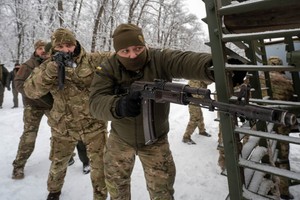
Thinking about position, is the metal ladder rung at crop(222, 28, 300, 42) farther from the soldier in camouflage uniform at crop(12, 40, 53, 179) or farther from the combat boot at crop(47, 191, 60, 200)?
the soldier in camouflage uniform at crop(12, 40, 53, 179)

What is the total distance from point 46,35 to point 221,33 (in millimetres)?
18763

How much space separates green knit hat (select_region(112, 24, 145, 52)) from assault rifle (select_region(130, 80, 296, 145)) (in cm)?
36

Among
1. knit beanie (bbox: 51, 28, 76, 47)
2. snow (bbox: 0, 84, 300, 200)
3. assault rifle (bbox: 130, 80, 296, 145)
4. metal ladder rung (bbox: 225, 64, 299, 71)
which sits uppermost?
knit beanie (bbox: 51, 28, 76, 47)

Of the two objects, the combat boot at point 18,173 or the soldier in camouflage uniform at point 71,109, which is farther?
the combat boot at point 18,173

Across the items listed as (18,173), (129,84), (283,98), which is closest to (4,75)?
(18,173)

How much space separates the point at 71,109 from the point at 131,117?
116cm

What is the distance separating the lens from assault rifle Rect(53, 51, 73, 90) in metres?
2.83

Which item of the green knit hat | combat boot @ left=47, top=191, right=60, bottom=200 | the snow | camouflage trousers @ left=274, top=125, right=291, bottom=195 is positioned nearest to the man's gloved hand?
the green knit hat

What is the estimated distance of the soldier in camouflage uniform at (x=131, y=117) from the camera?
7.26ft

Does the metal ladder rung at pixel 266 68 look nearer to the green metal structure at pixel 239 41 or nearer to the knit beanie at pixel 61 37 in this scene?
the green metal structure at pixel 239 41

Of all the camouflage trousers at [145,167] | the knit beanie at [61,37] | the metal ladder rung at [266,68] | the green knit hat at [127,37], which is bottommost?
the camouflage trousers at [145,167]

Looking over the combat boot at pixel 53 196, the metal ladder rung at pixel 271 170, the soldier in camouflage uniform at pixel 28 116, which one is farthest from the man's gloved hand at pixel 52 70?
the metal ladder rung at pixel 271 170

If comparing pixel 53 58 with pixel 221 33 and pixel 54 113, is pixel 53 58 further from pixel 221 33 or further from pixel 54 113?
pixel 221 33

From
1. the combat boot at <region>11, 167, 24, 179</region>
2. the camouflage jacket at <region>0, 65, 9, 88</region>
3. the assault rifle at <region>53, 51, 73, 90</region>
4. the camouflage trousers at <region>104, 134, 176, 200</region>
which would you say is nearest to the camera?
the camouflage trousers at <region>104, 134, 176, 200</region>
